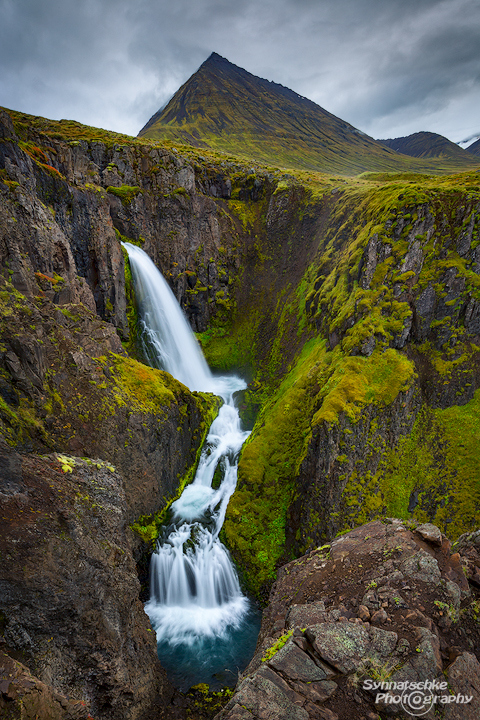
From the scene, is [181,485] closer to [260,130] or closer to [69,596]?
[69,596]

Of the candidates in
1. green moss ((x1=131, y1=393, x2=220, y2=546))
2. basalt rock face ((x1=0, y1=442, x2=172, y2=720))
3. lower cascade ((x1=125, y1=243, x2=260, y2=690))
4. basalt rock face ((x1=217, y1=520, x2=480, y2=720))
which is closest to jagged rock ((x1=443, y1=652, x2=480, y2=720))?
basalt rock face ((x1=217, y1=520, x2=480, y2=720))

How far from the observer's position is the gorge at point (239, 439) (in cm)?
804

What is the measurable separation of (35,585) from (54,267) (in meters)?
17.0

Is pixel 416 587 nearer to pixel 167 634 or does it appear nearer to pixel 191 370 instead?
pixel 167 634

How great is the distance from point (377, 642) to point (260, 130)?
176352mm

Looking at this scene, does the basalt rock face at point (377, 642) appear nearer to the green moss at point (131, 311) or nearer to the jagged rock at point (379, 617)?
the jagged rock at point (379, 617)

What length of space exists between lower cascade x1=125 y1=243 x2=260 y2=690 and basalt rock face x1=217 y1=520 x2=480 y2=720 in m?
8.43

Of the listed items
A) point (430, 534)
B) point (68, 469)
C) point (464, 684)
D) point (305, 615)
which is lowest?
point (305, 615)

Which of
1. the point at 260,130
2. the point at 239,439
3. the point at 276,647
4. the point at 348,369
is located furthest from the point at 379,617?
the point at 260,130

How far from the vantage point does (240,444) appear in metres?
26.7

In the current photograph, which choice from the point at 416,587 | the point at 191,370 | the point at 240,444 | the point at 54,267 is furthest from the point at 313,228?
the point at 416,587

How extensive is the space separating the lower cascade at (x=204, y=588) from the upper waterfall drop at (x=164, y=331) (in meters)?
8.57

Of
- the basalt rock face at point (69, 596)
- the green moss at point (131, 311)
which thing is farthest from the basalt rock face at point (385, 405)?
the green moss at point (131, 311)

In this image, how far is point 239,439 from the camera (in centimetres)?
2744
